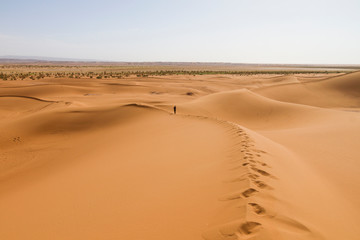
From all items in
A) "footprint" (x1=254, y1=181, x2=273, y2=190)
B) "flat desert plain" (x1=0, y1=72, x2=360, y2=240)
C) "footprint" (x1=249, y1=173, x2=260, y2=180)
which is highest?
"footprint" (x1=249, y1=173, x2=260, y2=180)

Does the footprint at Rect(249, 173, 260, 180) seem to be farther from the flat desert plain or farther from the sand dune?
the sand dune

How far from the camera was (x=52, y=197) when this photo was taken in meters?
4.46

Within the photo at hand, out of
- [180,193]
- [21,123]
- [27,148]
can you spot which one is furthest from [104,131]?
[180,193]

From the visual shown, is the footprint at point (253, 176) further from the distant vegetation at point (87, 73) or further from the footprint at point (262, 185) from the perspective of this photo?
the distant vegetation at point (87, 73)

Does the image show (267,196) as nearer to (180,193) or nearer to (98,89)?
(180,193)

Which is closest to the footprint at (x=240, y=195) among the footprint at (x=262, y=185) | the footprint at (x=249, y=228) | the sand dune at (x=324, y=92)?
the footprint at (x=262, y=185)

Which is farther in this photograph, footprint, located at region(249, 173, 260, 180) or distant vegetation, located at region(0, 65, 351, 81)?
distant vegetation, located at region(0, 65, 351, 81)

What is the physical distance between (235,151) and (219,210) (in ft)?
7.82

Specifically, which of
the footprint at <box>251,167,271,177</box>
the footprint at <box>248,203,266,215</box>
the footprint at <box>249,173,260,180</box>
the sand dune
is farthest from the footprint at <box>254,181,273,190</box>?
the sand dune

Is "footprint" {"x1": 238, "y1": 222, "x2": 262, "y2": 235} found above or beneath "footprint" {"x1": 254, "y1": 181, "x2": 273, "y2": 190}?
beneath

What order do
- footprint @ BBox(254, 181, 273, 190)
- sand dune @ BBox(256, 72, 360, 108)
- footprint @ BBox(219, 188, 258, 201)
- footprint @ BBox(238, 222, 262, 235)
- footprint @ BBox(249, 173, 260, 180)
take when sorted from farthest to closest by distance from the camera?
sand dune @ BBox(256, 72, 360, 108) → footprint @ BBox(249, 173, 260, 180) → footprint @ BBox(254, 181, 273, 190) → footprint @ BBox(219, 188, 258, 201) → footprint @ BBox(238, 222, 262, 235)

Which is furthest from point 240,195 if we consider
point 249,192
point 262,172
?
point 262,172

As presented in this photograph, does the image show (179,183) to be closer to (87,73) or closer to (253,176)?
(253,176)

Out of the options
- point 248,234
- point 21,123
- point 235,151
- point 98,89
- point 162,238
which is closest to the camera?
point 248,234
